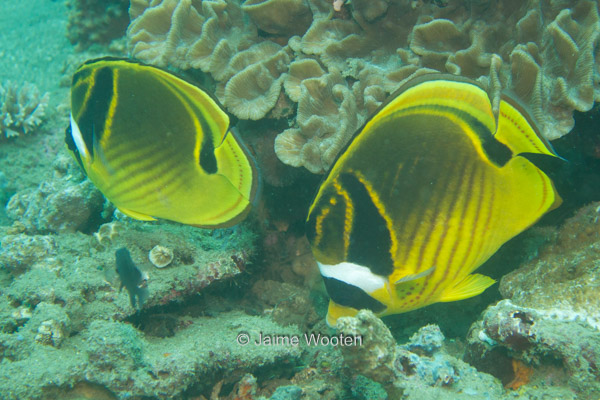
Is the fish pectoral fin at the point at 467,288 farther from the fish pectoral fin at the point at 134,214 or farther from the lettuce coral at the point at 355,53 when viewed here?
the fish pectoral fin at the point at 134,214

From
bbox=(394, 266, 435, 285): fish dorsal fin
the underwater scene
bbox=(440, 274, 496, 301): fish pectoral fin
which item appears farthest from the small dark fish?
bbox=(440, 274, 496, 301): fish pectoral fin

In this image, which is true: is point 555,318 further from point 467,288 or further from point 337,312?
point 337,312

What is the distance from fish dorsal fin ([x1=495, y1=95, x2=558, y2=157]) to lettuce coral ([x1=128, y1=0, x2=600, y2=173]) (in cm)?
87

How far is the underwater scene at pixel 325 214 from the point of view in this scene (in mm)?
1518

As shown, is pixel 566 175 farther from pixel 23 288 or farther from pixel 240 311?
pixel 23 288

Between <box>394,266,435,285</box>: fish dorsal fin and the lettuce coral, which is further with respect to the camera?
the lettuce coral

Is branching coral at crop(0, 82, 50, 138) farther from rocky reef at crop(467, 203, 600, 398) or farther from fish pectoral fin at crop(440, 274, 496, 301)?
rocky reef at crop(467, 203, 600, 398)

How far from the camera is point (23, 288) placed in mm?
2807

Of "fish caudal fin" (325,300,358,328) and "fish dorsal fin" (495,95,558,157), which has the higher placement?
"fish dorsal fin" (495,95,558,157)

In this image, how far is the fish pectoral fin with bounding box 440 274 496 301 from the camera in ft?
5.55

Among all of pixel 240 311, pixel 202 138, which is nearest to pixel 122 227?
pixel 240 311

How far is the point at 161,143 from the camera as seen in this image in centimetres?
192

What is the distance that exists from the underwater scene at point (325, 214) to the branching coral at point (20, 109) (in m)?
2.20

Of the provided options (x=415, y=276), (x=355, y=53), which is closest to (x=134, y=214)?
(x=415, y=276)
